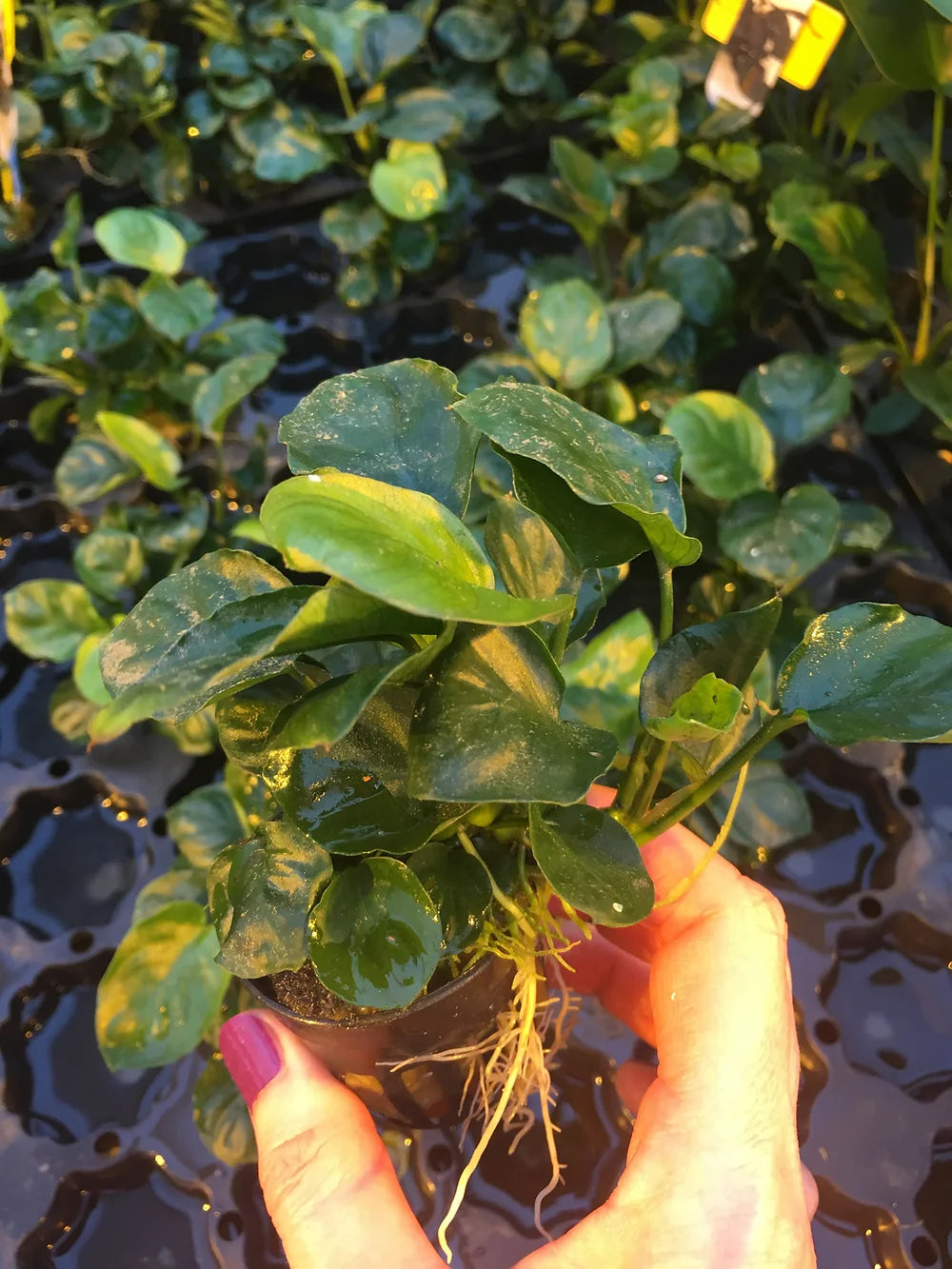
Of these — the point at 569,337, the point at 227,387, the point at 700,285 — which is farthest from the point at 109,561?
the point at 700,285

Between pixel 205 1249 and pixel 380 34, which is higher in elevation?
pixel 380 34

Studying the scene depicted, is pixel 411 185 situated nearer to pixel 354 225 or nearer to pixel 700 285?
pixel 354 225

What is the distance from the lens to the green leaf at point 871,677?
1.21ft

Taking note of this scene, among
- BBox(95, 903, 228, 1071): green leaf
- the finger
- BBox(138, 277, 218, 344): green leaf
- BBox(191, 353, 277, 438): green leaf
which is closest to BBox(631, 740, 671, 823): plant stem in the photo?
the finger

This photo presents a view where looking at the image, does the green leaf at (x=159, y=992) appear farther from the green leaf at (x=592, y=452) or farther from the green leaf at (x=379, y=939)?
the green leaf at (x=592, y=452)

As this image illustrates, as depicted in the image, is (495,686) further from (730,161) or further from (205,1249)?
(730,161)

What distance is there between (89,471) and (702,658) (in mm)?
785

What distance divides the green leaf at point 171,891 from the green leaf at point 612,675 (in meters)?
0.34

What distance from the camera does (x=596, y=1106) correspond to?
750mm

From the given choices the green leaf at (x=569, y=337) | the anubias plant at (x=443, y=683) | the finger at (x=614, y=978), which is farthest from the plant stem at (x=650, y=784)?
the green leaf at (x=569, y=337)

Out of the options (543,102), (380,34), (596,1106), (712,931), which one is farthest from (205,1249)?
(543,102)

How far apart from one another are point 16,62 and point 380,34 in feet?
1.88

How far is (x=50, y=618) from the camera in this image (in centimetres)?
90

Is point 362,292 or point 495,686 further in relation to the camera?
point 362,292
